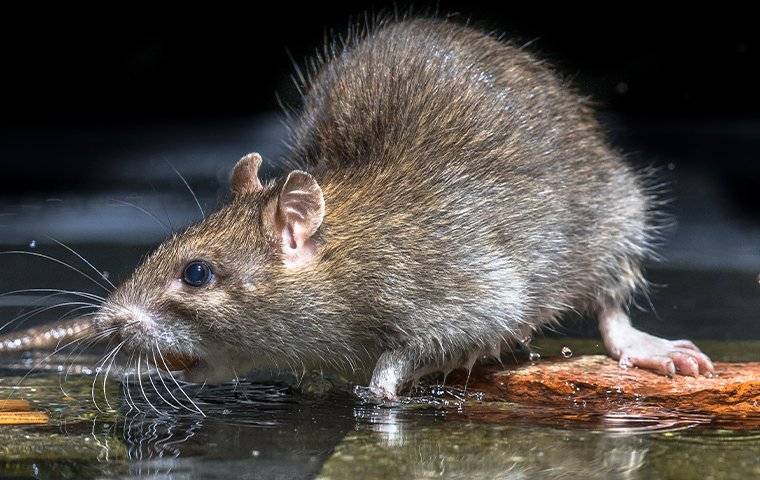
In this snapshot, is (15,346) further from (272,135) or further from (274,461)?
(272,135)

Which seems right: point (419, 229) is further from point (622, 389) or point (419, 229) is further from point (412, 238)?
point (622, 389)

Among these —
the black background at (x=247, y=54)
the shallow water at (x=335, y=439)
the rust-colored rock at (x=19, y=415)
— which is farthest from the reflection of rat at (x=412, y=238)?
the black background at (x=247, y=54)

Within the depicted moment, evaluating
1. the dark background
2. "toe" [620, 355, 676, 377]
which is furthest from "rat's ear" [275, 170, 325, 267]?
the dark background

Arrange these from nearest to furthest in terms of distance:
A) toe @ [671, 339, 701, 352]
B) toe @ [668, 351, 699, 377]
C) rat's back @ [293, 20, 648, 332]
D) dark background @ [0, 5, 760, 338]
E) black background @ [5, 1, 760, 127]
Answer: rat's back @ [293, 20, 648, 332]
toe @ [668, 351, 699, 377]
toe @ [671, 339, 701, 352]
dark background @ [0, 5, 760, 338]
black background @ [5, 1, 760, 127]

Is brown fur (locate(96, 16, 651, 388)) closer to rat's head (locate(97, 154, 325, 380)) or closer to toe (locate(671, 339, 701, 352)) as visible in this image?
rat's head (locate(97, 154, 325, 380))

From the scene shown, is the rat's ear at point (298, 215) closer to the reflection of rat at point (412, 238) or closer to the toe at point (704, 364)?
the reflection of rat at point (412, 238)

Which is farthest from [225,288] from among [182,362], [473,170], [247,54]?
[247,54]
